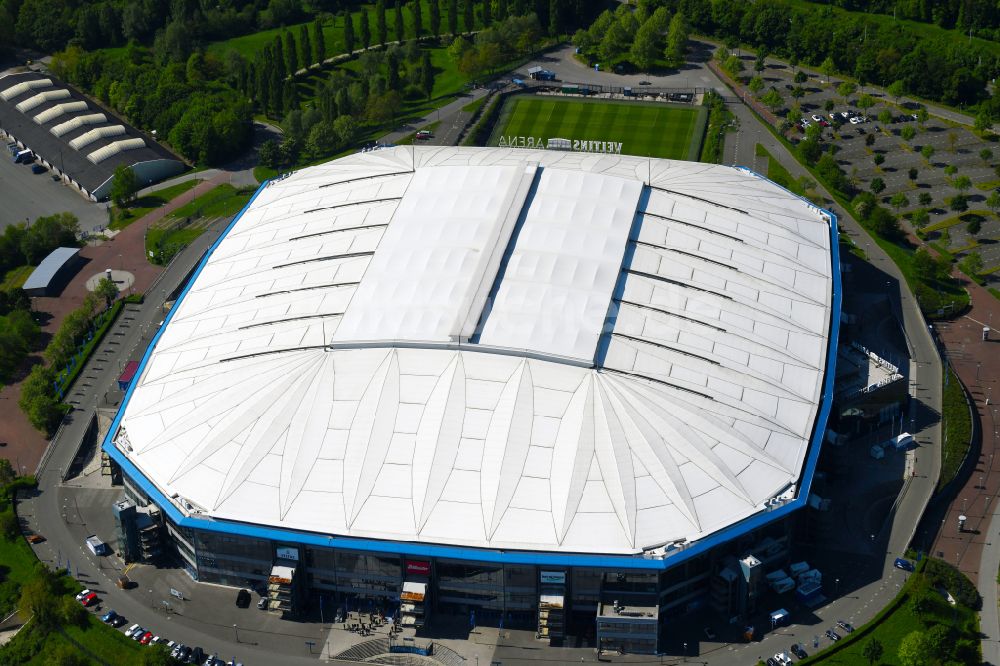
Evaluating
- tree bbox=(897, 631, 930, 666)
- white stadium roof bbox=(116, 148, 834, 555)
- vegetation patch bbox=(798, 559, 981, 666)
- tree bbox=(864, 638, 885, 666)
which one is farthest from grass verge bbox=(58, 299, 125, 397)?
tree bbox=(897, 631, 930, 666)

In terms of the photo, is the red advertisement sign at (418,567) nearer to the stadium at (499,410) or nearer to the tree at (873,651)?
the stadium at (499,410)

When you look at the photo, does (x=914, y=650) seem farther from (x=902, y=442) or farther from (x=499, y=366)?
(x=499, y=366)

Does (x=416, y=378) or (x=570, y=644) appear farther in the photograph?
(x=416, y=378)

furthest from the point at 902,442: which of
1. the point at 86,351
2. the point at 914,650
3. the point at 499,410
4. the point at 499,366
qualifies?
the point at 86,351

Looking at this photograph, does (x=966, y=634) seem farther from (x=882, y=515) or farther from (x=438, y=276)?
(x=438, y=276)

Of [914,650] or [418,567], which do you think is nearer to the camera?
[914,650]

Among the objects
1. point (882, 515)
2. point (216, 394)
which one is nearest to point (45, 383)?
point (216, 394)

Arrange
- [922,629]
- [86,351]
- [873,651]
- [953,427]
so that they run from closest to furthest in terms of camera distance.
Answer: [873,651] → [922,629] → [953,427] → [86,351]
